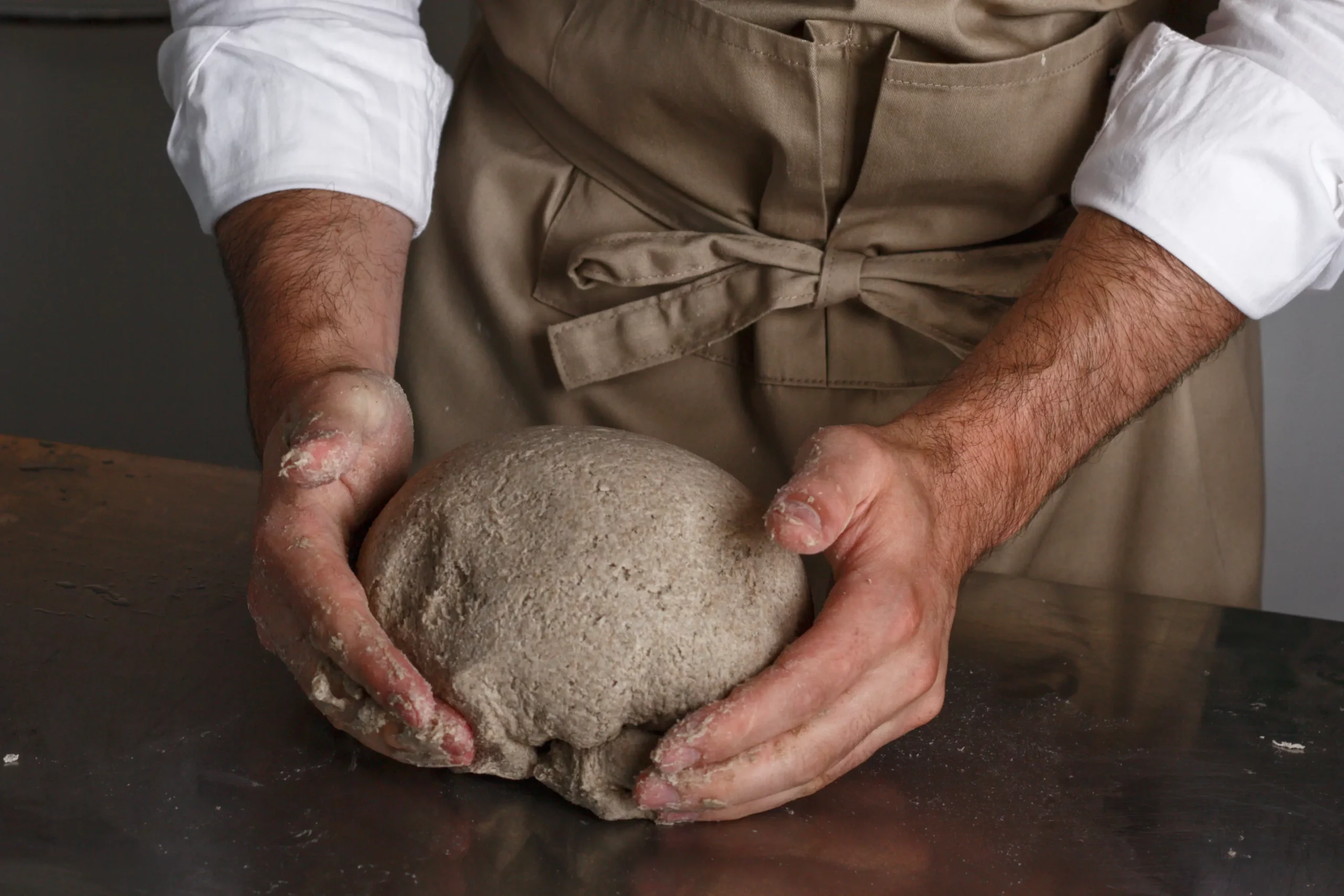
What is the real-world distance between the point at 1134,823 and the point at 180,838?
0.73 meters

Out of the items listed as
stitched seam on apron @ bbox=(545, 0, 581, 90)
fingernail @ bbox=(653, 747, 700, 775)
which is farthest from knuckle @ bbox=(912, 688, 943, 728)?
stitched seam on apron @ bbox=(545, 0, 581, 90)

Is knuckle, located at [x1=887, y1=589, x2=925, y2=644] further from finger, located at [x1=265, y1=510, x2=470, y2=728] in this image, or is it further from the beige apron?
the beige apron

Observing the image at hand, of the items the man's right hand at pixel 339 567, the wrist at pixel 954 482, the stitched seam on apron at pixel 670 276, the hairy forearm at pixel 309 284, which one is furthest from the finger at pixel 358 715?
the stitched seam on apron at pixel 670 276

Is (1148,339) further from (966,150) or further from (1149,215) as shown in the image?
(966,150)

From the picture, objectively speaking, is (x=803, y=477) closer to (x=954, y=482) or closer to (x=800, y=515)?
(x=800, y=515)

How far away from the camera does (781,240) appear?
4.71ft

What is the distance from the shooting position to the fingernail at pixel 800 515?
3.11 ft

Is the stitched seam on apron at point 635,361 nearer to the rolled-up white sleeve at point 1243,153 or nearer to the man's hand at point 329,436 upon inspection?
the man's hand at point 329,436

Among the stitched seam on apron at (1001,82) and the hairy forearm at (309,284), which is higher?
the stitched seam on apron at (1001,82)

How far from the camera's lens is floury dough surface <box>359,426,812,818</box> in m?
0.98

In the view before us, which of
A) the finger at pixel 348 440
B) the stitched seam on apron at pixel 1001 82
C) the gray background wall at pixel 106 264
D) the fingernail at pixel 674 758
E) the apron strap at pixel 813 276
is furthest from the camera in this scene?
the gray background wall at pixel 106 264

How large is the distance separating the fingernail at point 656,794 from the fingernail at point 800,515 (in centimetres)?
21

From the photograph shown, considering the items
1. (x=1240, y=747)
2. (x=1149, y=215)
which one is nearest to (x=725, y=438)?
(x=1149, y=215)

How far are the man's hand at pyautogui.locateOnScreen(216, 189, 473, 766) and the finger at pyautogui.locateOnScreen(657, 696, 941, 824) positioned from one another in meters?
0.18
